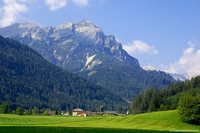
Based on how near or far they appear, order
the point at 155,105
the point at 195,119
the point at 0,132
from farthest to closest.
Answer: the point at 155,105, the point at 195,119, the point at 0,132

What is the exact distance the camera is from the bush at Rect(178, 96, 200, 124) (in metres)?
99.6

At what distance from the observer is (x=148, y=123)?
95.9 m

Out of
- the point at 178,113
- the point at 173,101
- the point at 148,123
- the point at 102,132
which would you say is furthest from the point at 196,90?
the point at 102,132

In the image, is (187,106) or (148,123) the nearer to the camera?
(148,123)

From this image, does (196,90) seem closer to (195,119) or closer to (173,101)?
(173,101)

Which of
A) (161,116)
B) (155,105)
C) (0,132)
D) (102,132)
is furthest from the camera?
(155,105)

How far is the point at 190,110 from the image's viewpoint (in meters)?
103

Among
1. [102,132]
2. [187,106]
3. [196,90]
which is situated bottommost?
[102,132]

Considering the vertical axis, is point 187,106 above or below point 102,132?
above

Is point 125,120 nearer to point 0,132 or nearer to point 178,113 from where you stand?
point 178,113

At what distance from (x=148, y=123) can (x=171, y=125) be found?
7.07m

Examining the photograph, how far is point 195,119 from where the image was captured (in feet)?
327

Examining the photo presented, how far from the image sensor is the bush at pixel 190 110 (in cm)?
9962

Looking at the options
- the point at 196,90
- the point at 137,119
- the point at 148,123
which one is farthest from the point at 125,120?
the point at 196,90
